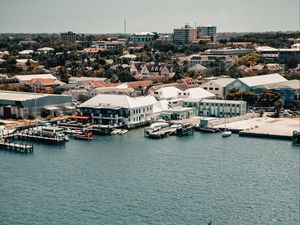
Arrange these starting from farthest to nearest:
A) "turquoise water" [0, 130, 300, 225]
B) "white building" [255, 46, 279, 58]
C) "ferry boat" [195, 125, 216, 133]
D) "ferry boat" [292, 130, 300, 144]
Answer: "white building" [255, 46, 279, 58]
"ferry boat" [195, 125, 216, 133]
"ferry boat" [292, 130, 300, 144]
"turquoise water" [0, 130, 300, 225]

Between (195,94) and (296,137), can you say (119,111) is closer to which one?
(195,94)

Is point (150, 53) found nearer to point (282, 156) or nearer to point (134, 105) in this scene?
point (134, 105)

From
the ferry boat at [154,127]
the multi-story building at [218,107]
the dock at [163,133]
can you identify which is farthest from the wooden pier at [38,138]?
the multi-story building at [218,107]

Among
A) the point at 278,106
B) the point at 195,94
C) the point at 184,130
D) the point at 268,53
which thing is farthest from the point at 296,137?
the point at 268,53

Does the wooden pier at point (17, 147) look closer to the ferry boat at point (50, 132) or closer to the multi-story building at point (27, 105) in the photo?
the ferry boat at point (50, 132)

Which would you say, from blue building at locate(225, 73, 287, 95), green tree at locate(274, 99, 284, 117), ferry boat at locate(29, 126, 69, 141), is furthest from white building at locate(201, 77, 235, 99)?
ferry boat at locate(29, 126, 69, 141)

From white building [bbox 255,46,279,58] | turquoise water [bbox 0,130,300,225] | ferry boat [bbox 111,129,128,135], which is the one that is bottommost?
turquoise water [bbox 0,130,300,225]

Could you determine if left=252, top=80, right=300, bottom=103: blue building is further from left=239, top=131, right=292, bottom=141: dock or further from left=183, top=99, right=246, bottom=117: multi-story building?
left=239, top=131, right=292, bottom=141: dock
